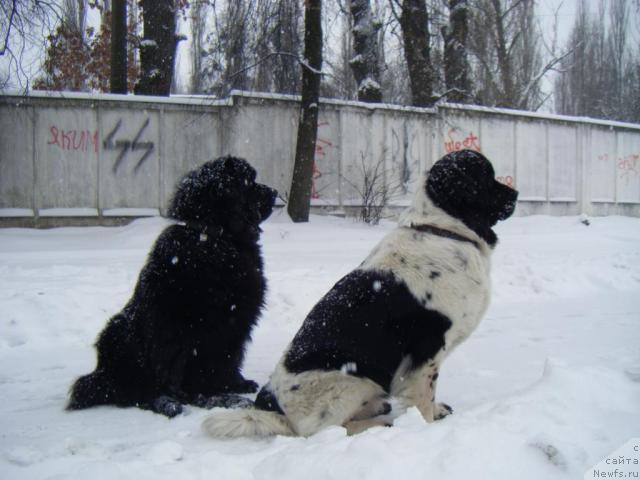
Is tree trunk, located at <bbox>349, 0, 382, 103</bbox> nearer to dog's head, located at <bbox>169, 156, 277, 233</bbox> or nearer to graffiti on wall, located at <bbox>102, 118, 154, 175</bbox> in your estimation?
graffiti on wall, located at <bbox>102, 118, 154, 175</bbox>

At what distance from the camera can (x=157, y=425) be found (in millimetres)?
2893

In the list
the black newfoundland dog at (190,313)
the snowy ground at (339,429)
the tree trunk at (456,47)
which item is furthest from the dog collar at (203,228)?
the tree trunk at (456,47)

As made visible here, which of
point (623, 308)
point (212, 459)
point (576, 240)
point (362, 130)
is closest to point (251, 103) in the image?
point (362, 130)

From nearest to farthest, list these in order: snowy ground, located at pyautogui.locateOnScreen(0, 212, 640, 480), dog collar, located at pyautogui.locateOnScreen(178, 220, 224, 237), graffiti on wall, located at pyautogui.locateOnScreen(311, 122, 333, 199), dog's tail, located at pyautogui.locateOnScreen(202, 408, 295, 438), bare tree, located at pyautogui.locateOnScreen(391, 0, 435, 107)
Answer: snowy ground, located at pyautogui.locateOnScreen(0, 212, 640, 480)
dog's tail, located at pyautogui.locateOnScreen(202, 408, 295, 438)
dog collar, located at pyautogui.locateOnScreen(178, 220, 224, 237)
graffiti on wall, located at pyautogui.locateOnScreen(311, 122, 333, 199)
bare tree, located at pyautogui.locateOnScreen(391, 0, 435, 107)

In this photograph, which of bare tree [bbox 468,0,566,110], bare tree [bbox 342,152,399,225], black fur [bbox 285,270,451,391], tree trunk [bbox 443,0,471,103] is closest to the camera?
black fur [bbox 285,270,451,391]

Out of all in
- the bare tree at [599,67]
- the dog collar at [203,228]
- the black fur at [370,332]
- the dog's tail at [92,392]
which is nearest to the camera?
the black fur at [370,332]

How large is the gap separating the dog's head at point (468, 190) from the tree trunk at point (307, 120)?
7104 mm

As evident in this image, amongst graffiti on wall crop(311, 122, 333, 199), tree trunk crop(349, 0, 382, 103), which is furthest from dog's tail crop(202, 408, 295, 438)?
tree trunk crop(349, 0, 382, 103)

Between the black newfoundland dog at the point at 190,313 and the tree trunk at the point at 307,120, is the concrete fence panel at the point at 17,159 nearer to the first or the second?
the tree trunk at the point at 307,120

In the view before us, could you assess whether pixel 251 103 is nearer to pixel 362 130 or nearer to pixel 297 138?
pixel 297 138

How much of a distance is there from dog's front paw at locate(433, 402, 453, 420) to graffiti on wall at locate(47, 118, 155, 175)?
341 inches

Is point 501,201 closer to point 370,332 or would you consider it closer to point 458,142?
point 370,332

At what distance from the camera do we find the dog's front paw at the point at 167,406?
3.04m

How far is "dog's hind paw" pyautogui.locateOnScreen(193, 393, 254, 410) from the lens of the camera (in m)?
3.20
